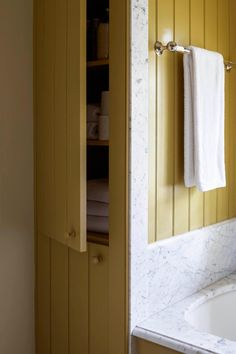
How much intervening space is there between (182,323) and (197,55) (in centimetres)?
96

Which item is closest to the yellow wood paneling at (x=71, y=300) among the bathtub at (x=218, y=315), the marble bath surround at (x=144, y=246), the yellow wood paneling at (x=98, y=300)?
the yellow wood paneling at (x=98, y=300)

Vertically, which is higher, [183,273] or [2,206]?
[2,206]

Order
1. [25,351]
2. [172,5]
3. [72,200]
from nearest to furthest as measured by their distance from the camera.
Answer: [72,200], [172,5], [25,351]

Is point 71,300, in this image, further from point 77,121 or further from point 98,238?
point 77,121

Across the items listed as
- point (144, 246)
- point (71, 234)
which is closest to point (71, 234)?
point (71, 234)

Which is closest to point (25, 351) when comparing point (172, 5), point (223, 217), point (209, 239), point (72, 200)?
point (72, 200)

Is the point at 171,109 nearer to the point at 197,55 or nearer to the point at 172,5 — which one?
the point at 197,55

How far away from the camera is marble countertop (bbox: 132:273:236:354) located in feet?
4.51

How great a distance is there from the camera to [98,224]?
5.39 ft

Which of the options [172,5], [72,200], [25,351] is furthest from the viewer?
[25,351]

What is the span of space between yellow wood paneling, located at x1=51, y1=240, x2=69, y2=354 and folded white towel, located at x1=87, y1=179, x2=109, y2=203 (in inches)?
8.9

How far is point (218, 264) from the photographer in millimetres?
1982

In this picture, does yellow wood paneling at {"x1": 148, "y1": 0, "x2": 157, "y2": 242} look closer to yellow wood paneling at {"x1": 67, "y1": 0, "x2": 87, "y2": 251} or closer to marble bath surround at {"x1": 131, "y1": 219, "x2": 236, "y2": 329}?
marble bath surround at {"x1": 131, "y1": 219, "x2": 236, "y2": 329}

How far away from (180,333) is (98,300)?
31 centimetres
